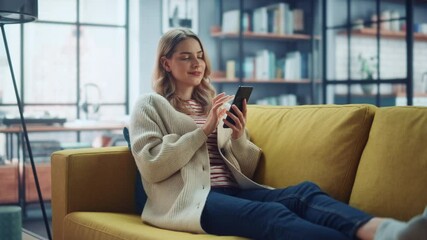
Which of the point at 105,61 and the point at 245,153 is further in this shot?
A: the point at 105,61

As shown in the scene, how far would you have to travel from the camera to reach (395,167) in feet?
6.35

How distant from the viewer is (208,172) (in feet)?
7.34

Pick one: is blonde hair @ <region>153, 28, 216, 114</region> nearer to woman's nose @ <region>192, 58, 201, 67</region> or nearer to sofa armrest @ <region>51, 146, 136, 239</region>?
woman's nose @ <region>192, 58, 201, 67</region>

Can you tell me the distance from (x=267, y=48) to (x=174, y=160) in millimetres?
5077

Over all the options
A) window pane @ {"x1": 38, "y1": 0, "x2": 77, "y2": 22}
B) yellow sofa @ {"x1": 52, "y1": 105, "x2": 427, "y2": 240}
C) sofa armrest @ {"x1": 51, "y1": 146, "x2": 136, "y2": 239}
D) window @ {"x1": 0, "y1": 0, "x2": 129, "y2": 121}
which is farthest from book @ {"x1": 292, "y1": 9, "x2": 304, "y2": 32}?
sofa armrest @ {"x1": 51, "y1": 146, "x2": 136, "y2": 239}

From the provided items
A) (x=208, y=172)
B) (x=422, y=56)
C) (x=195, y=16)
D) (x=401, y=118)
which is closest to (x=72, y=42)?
(x=195, y=16)

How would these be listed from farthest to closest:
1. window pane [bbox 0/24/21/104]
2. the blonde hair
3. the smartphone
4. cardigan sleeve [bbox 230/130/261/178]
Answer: window pane [bbox 0/24/21/104], the blonde hair, cardigan sleeve [bbox 230/130/261/178], the smartphone

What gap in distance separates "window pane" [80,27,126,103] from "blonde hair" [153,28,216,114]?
389 centimetres

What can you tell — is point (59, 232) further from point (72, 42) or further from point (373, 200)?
point (72, 42)

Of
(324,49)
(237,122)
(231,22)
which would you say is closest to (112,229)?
(237,122)

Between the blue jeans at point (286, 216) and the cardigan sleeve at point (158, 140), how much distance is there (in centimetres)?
19

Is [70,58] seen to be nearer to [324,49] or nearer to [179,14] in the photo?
[179,14]

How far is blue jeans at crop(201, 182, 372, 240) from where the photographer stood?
1687 mm

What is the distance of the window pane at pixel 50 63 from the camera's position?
235 inches
